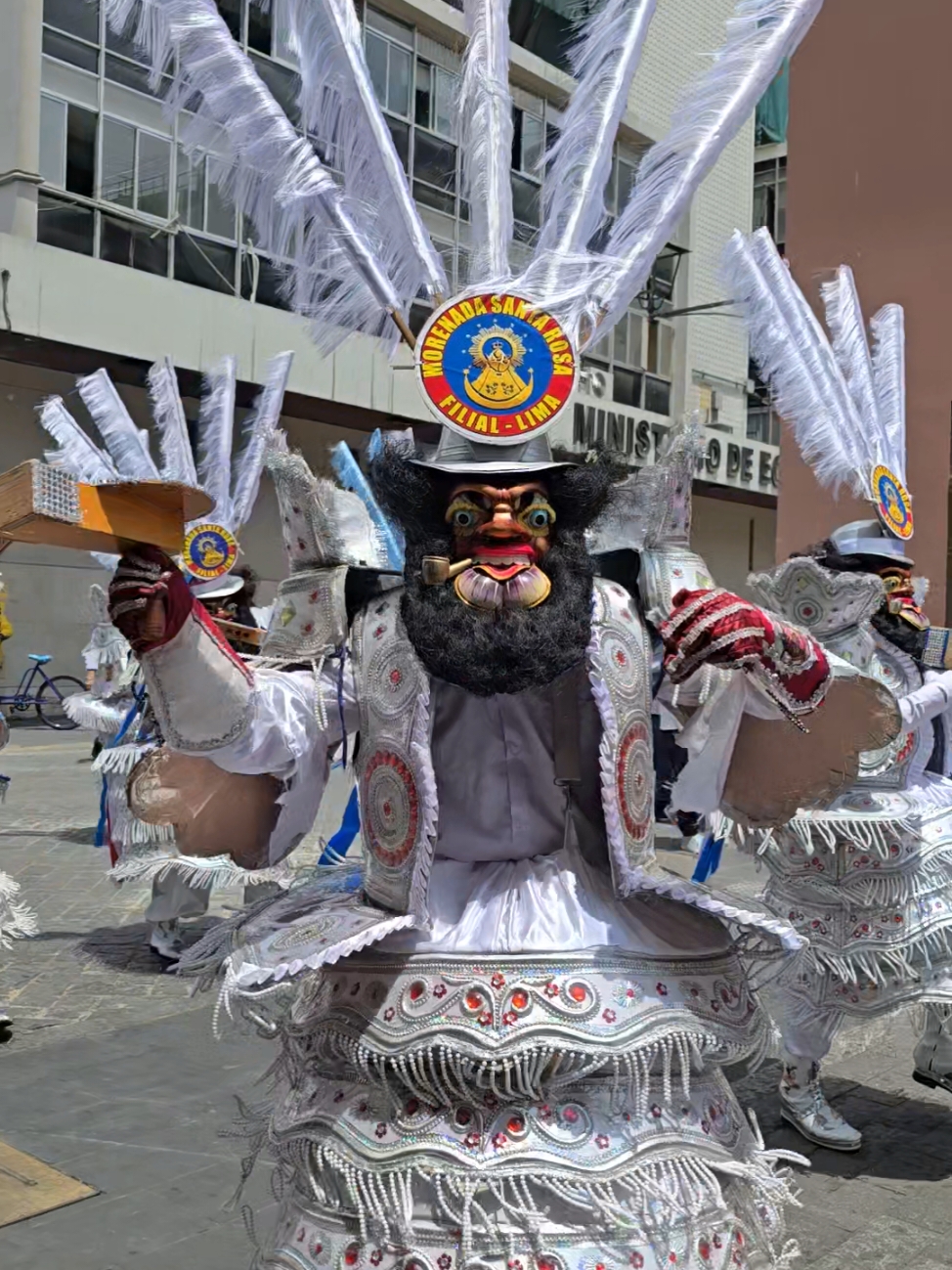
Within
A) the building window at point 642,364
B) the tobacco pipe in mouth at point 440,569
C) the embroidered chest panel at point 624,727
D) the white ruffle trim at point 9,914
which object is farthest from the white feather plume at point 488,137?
the building window at point 642,364

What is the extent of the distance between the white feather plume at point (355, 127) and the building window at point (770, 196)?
17.4 metres

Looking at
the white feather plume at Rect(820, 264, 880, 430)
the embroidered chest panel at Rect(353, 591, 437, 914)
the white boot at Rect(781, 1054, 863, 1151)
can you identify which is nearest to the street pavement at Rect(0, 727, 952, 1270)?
the white boot at Rect(781, 1054, 863, 1151)

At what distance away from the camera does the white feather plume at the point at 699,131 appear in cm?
267

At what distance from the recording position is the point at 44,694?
1975 centimetres

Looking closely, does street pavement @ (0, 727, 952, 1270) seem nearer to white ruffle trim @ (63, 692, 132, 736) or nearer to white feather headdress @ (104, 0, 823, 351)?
white ruffle trim @ (63, 692, 132, 736)

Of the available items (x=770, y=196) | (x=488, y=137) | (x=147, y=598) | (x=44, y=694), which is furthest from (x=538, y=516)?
(x=770, y=196)

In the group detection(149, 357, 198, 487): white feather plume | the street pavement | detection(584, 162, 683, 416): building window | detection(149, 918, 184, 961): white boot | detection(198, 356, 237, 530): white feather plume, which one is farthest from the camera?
detection(584, 162, 683, 416): building window

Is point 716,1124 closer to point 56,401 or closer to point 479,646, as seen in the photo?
point 479,646

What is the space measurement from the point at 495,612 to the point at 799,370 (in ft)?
Answer: 10.9

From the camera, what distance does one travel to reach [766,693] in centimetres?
236

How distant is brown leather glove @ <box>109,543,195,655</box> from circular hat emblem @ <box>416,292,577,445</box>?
1.93 feet

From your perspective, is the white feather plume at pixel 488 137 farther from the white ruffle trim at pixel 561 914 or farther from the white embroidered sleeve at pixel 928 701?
the white embroidered sleeve at pixel 928 701

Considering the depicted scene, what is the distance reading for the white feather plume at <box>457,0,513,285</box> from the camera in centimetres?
263

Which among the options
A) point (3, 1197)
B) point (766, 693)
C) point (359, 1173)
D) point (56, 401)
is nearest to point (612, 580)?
point (766, 693)
